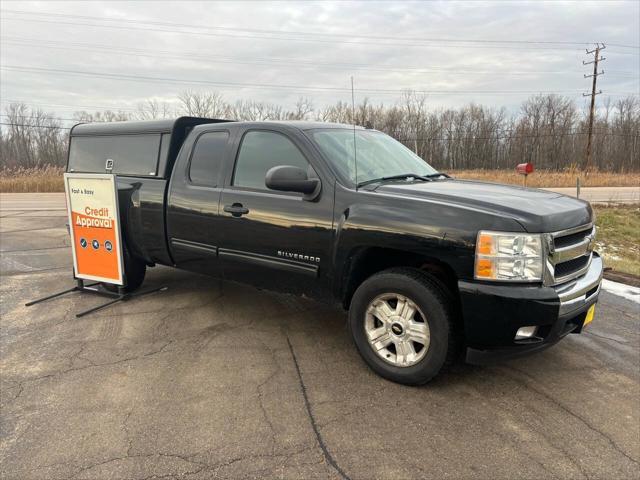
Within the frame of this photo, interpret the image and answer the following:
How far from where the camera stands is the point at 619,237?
10.4m

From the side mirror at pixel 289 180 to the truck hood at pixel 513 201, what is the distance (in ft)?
1.76

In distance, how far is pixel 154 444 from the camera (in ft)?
8.47

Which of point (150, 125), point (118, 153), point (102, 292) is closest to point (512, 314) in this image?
point (150, 125)

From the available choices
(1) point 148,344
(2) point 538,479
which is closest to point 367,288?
(2) point 538,479

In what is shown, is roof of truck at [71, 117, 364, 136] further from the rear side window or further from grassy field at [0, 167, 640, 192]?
grassy field at [0, 167, 640, 192]

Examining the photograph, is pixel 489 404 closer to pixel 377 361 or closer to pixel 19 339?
pixel 377 361

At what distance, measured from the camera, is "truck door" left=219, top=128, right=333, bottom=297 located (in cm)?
357

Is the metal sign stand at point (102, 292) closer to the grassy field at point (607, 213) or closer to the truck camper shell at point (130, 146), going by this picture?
the truck camper shell at point (130, 146)

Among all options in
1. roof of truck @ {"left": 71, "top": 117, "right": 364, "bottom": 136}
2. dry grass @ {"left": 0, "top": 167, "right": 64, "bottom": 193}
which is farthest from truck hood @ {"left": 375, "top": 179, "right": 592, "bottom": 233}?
dry grass @ {"left": 0, "top": 167, "right": 64, "bottom": 193}

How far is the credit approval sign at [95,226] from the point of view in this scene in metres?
4.91

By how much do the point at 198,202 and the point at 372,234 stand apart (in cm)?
187

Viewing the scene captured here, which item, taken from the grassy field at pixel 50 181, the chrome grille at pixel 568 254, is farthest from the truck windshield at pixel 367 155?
the grassy field at pixel 50 181

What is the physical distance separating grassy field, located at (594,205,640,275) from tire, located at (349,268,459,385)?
4.80m

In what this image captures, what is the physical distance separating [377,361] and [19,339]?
319cm
